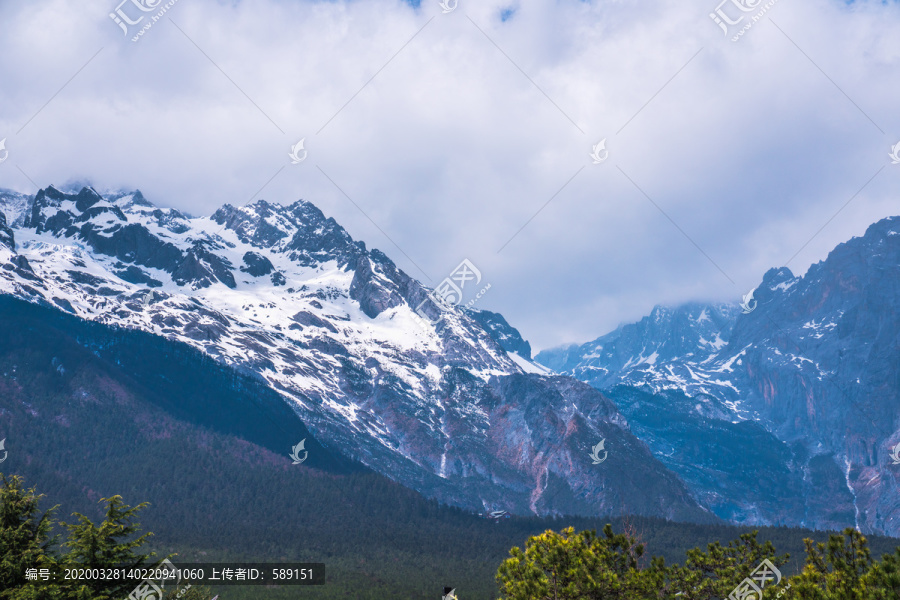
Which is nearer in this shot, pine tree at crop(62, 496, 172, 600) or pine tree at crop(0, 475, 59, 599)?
pine tree at crop(62, 496, 172, 600)

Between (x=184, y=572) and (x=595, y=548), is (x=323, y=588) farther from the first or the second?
(x=595, y=548)

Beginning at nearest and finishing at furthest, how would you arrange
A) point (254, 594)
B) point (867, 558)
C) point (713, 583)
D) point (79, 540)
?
point (867, 558), point (79, 540), point (713, 583), point (254, 594)

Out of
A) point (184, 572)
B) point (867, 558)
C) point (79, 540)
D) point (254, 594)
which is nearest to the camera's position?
point (867, 558)

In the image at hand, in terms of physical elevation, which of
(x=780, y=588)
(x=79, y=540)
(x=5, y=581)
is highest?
(x=780, y=588)

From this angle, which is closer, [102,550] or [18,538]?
[102,550]

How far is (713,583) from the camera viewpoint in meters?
48.6

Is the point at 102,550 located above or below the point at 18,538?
above

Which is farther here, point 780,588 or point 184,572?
point 184,572

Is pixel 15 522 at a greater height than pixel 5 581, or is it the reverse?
pixel 15 522

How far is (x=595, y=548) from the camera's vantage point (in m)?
45.5

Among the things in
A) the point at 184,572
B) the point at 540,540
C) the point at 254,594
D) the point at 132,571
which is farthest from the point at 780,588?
the point at 254,594

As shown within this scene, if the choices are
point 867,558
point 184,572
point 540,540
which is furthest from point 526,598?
point 184,572

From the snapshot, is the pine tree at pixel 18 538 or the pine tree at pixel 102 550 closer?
A: the pine tree at pixel 102 550

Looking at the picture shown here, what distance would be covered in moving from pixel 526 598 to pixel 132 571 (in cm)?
2383
